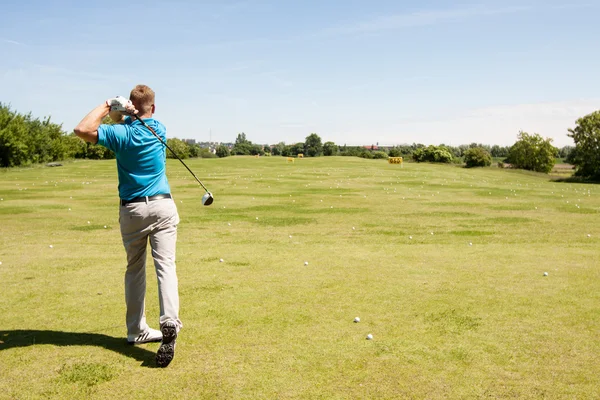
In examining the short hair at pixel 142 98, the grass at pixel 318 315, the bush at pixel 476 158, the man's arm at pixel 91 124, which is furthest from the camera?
the bush at pixel 476 158

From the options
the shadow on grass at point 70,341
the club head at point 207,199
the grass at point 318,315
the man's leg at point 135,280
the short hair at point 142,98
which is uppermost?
the short hair at point 142,98

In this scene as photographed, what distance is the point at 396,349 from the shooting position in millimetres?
6598

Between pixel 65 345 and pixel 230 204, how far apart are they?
19335mm

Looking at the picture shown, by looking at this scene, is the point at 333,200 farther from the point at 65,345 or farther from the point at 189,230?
the point at 65,345

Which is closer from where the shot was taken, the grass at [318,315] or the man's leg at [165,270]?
the grass at [318,315]

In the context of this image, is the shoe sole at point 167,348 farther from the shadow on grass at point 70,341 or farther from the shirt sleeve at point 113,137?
the shirt sleeve at point 113,137

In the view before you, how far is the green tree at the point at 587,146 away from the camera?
6444 centimetres

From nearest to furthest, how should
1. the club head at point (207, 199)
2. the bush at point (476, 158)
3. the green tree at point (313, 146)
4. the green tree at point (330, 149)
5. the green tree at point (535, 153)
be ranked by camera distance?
the club head at point (207, 199) < the bush at point (476, 158) < the green tree at point (535, 153) < the green tree at point (330, 149) < the green tree at point (313, 146)

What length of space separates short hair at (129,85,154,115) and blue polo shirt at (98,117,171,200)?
159mm

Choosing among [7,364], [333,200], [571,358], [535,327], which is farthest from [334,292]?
[333,200]

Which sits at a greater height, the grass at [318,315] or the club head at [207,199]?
the club head at [207,199]

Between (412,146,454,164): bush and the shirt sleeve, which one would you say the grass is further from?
(412,146,454,164): bush

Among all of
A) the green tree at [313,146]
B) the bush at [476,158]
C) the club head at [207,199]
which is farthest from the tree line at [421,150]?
the club head at [207,199]

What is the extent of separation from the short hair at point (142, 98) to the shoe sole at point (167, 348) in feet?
8.99
